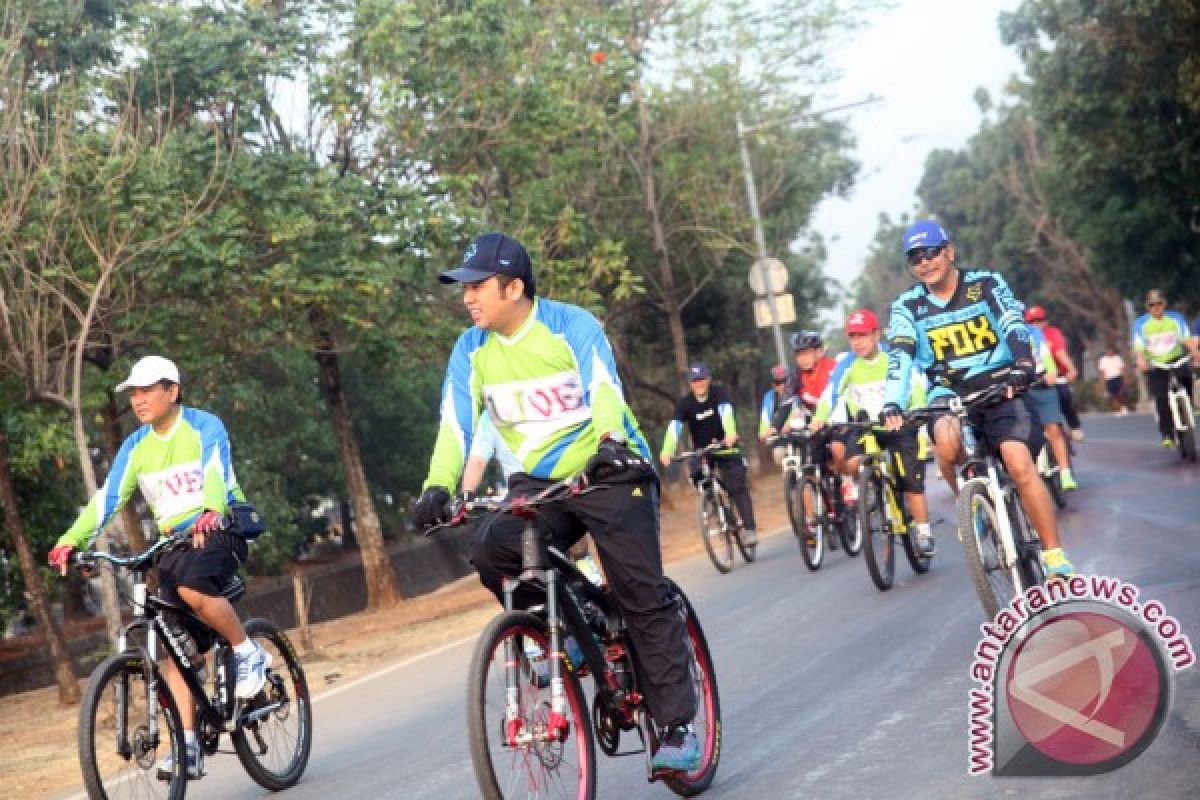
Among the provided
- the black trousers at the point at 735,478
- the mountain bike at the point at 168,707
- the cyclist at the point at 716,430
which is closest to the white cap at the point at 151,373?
the mountain bike at the point at 168,707

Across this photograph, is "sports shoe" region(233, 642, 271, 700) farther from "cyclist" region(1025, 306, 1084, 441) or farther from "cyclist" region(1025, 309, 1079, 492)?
"cyclist" region(1025, 306, 1084, 441)

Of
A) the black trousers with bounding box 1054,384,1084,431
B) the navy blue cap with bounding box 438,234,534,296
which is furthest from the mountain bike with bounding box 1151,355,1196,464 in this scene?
the navy blue cap with bounding box 438,234,534,296

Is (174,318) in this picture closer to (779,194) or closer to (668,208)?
(668,208)

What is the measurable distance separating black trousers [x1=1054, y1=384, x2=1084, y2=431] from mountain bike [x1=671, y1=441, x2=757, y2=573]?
374 centimetres

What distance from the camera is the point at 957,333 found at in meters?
9.25

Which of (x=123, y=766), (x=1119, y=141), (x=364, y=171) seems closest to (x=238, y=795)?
(x=123, y=766)

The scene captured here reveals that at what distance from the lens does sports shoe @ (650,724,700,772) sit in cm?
612

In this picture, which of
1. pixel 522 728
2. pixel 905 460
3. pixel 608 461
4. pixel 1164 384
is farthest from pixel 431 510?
pixel 1164 384

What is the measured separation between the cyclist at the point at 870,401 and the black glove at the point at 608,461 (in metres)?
7.45

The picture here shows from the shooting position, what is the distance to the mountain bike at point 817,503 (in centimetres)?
1581

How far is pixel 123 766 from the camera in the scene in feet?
24.5

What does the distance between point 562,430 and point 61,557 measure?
3.01 m

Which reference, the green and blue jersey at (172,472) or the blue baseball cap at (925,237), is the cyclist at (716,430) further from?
the green and blue jersey at (172,472)

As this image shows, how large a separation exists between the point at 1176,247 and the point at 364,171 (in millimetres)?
22859
